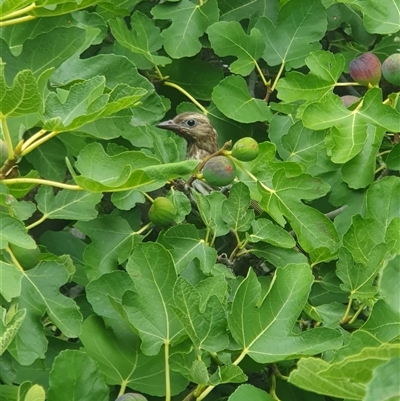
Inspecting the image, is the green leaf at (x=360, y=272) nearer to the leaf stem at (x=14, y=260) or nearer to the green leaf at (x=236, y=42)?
the leaf stem at (x=14, y=260)

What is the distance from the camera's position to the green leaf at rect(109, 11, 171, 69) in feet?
6.05

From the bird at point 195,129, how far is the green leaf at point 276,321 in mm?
809

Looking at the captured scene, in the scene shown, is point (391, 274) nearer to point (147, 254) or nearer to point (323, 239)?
point (147, 254)

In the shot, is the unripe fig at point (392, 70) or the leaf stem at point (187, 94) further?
the leaf stem at point (187, 94)

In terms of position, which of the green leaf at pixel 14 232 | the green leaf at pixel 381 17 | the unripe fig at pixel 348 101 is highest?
the green leaf at pixel 14 232

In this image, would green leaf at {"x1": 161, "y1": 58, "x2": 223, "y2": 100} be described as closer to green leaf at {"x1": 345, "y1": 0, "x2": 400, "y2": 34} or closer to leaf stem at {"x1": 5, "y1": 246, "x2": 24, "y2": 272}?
green leaf at {"x1": 345, "y1": 0, "x2": 400, "y2": 34}

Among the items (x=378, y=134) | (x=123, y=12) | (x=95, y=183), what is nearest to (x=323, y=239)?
(x=378, y=134)

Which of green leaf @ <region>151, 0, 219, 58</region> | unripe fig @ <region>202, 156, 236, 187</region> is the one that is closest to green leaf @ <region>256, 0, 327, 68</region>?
green leaf @ <region>151, 0, 219, 58</region>

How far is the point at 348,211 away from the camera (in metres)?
1.66

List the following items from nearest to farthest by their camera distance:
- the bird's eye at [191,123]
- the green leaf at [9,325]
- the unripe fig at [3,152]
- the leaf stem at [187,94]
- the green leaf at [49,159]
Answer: the green leaf at [9,325] < the unripe fig at [3,152] < the green leaf at [49,159] < the leaf stem at [187,94] < the bird's eye at [191,123]

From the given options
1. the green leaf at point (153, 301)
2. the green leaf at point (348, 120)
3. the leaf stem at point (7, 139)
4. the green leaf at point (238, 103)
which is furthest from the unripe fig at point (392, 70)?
the leaf stem at point (7, 139)

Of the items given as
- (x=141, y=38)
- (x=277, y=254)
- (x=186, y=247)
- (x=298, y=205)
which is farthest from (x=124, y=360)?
(x=141, y=38)

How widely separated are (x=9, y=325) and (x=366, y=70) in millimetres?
1001

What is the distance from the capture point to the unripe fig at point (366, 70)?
5.96 ft
